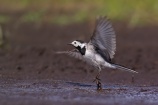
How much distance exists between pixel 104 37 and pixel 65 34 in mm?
5638

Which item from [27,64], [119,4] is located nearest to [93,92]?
[27,64]

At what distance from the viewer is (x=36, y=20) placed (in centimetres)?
1669

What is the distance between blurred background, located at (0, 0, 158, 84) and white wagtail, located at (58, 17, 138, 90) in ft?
2.97

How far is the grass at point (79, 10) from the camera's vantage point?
16.0m

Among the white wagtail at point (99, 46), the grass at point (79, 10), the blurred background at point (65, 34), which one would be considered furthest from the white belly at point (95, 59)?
the grass at point (79, 10)

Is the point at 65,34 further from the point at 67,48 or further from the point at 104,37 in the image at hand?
the point at 104,37

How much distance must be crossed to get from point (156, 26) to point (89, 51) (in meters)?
5.98

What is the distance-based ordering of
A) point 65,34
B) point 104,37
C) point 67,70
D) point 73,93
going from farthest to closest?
point 65,34 < point 67,70 < point 104,37 < point 73,93

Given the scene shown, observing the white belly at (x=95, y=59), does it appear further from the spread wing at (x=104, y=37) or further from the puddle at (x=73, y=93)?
the puddle at (x=73, y=93)

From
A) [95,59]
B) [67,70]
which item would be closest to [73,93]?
[95,59]

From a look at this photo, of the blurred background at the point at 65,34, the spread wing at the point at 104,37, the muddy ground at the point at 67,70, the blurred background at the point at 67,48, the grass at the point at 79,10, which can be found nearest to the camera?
the muddy ground at the point at 67,70

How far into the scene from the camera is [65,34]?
1518 centimetres

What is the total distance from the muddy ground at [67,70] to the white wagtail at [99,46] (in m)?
0.36

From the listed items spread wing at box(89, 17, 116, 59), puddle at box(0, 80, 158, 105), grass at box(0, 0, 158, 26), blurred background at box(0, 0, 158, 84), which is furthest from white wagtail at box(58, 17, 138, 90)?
grass at box(0, 0, 158, 26)
